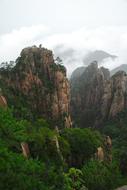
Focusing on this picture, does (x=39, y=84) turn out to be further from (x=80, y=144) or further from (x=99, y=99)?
(x=80, y=144)

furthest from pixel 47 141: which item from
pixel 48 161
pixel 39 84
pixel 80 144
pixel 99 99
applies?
pixel 99 99

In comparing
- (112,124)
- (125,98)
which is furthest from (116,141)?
(125,98)

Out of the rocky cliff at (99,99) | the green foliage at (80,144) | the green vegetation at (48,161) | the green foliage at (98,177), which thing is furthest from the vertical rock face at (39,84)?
the green foliage at (98,177)

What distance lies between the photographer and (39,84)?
486ft

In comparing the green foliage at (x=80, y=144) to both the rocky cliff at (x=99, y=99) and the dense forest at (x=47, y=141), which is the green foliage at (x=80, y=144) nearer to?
the dense forest at (x=47, y=141)

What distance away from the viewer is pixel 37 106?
484 feet

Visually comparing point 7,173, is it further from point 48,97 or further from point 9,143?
point 48,97

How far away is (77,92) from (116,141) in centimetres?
5624

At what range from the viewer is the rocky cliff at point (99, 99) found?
582ft

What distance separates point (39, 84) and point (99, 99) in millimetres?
46703

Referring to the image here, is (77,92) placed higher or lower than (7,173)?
higher

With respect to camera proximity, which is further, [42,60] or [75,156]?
[42,60]

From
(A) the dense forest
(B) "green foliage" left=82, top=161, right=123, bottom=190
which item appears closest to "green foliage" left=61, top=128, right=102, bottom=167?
(A) the dense forest

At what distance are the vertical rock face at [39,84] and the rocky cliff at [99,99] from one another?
104 feet
